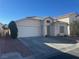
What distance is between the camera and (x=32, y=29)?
1182 inches

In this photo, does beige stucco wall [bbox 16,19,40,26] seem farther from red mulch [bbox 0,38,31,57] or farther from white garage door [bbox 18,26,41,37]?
red mulch [bbox 0,38,31,57]

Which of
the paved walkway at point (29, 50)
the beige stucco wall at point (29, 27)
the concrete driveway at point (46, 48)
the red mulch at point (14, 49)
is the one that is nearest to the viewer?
the paved walkway at point (29, 50)

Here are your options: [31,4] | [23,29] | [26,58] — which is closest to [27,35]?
[23,29]

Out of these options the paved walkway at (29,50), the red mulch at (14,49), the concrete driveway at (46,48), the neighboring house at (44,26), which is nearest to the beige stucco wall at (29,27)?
the neighboring house at (44,26)

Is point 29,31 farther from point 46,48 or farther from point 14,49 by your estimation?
point 14,49

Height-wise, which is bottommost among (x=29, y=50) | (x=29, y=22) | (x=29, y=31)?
(x=29, y=50)

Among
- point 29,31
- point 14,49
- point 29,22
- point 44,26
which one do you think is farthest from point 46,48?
point 44,26

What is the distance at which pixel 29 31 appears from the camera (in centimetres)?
2962

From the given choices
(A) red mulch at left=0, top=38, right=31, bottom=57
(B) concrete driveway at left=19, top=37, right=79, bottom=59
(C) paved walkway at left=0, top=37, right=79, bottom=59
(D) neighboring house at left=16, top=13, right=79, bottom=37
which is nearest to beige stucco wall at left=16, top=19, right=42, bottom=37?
(D) neighboring house at left=16, top=13, right=79, bottom=37

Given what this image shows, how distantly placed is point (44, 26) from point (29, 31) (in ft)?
11.1

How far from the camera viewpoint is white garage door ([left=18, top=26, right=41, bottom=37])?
28.5 metres

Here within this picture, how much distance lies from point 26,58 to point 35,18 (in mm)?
18963

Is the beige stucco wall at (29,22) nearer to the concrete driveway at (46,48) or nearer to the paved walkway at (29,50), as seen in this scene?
the concrete driveway at (46,48)

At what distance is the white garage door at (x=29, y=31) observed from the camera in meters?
28.5
